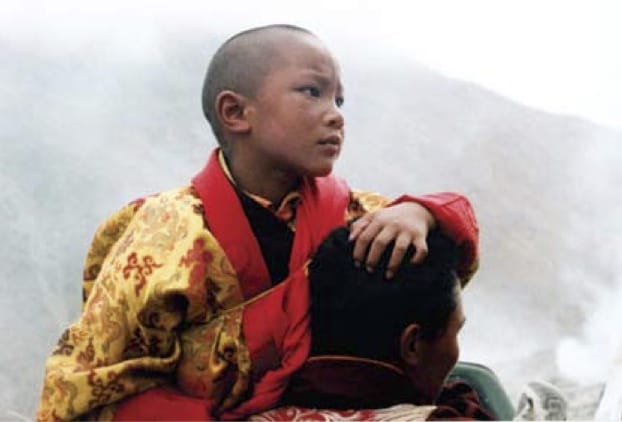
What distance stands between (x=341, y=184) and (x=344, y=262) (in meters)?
0.19

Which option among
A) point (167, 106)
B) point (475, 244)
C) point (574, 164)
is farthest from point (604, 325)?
point (475, 244)

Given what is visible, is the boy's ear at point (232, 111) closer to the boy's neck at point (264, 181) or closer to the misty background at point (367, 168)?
the boy's neck at point (264, 181)

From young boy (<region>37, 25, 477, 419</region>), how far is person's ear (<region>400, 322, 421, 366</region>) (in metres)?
0.07

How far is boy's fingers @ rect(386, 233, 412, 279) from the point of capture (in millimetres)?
1166

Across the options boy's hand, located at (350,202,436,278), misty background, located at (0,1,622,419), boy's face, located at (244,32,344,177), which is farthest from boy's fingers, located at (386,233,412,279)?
misty background, located at (0,1,622,419)

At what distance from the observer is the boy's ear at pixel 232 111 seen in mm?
1321

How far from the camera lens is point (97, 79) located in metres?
2.56

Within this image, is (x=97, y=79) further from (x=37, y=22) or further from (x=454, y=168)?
(x=454, y=168)

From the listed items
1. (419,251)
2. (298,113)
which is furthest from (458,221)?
(298,113)

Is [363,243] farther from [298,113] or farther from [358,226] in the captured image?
[298,113]

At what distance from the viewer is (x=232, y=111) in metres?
1.33

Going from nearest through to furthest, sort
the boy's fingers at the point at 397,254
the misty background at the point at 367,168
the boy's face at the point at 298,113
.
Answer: the boy's fingers at the point at 397,254 → the boy's face at the point at 298,113 → the misty background at the point at 367,168

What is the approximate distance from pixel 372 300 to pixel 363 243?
2.2 inches

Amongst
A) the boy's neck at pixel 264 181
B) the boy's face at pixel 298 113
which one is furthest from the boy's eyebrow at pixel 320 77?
the boy's neck at pixel 264 181
